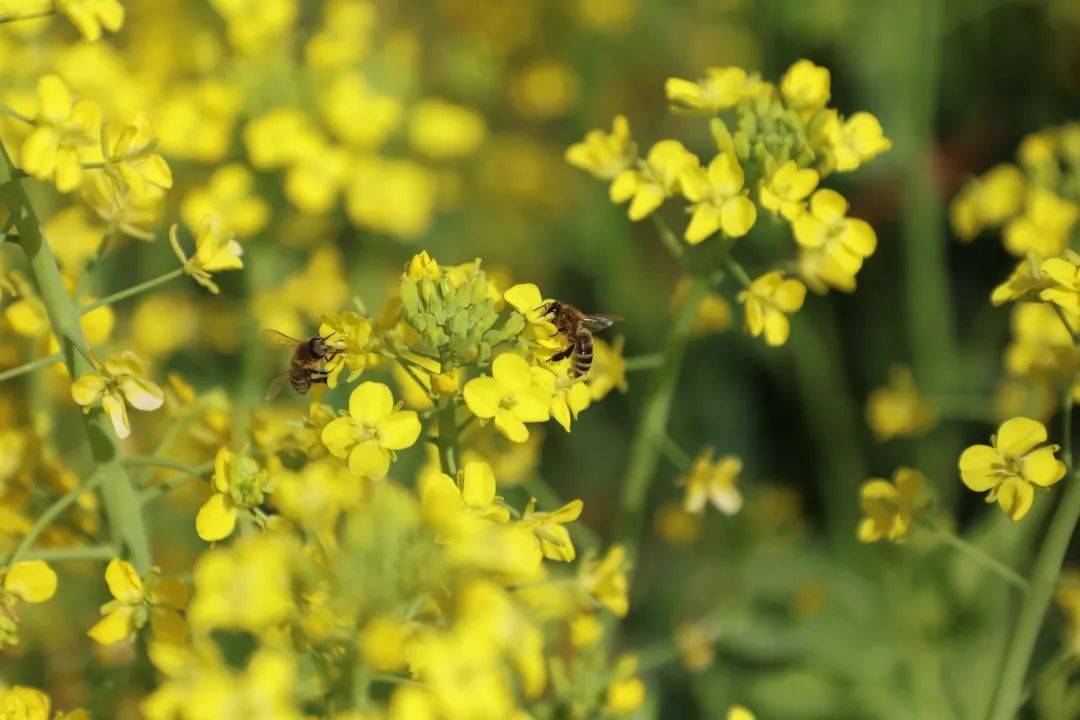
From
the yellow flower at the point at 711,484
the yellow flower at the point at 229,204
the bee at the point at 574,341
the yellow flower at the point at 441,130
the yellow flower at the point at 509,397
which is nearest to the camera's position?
the yellow flower at the point at 509,397

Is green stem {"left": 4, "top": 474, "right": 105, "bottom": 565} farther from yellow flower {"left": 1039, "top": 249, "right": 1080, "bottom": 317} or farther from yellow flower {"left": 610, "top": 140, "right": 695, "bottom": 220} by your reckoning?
yellow flower {"left": 1039, "top": 249, "right": 1080, "bottom": 317}

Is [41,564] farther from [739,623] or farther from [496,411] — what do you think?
[739,623]

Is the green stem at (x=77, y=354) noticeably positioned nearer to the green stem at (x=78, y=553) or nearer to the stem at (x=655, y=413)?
the green stem at (x=78, y=553)

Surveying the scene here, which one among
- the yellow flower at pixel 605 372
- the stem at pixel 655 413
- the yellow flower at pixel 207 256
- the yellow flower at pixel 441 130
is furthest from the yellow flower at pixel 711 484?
the yellow flower at pixel 441 130

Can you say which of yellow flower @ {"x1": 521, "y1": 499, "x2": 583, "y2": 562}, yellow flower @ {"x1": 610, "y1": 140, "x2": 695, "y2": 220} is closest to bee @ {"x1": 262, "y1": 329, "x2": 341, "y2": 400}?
yellow flower @ {"x1": 521, "y1": 499, "x2": 583, "y2": 562}

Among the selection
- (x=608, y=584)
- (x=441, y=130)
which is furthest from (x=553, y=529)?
(x=441, y=130)

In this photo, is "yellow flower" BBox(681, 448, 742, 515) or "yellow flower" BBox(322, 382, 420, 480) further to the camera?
"yellow flower" BBox(681, 448, 742, 515)

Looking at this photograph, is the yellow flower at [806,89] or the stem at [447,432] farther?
the yellow flower at [806,89]

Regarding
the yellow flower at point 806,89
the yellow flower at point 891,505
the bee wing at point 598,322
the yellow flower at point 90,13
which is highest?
the yellow flower at point 806,89
